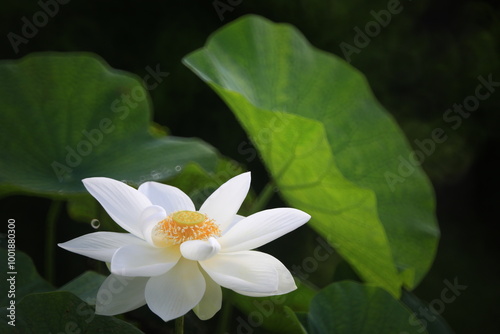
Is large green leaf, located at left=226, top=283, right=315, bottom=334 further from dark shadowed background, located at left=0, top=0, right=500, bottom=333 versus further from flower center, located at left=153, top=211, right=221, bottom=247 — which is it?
dark shadowed background, located at left=0, top=0, right=500, bottom=333

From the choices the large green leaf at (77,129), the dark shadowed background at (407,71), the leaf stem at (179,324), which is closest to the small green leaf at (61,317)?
the leaf stem at (179,324)

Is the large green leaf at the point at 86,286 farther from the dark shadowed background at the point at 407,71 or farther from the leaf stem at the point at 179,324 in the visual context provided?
the dark shadowed background at the point at 407,71

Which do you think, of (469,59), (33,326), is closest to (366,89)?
(33,326)

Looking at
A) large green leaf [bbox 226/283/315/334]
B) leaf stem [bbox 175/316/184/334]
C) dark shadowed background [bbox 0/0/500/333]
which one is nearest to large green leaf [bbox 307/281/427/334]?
large green leaf [bbox 226/283/315/334]

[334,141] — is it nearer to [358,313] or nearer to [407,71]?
[358,313]

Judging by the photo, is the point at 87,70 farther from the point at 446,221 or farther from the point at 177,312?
the point at 446,221

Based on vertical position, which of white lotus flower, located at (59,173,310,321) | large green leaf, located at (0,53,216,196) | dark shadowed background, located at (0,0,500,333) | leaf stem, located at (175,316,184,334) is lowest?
dark shadowed background, located at (0,0,500,333)

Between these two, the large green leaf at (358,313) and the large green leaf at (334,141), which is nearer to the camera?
the large green leaf at (358,313)
